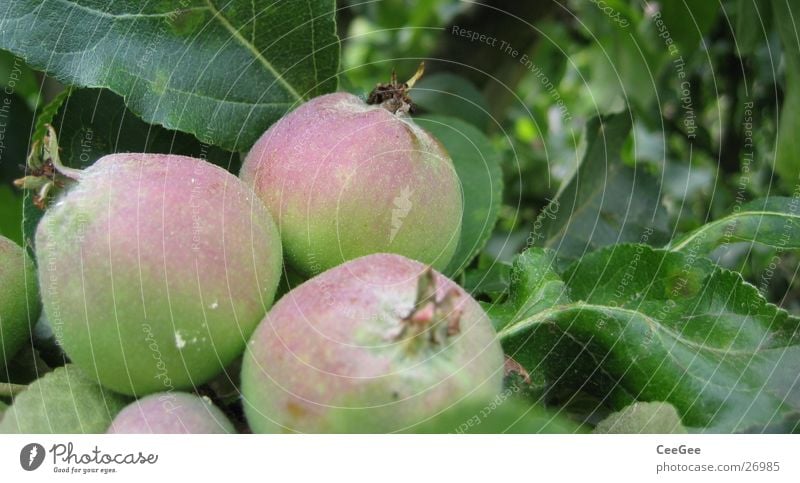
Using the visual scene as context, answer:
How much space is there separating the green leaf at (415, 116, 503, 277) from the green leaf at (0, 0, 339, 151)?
0.18m

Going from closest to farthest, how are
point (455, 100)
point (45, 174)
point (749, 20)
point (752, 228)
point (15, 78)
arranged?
1. point (45, 174)
2. point (752, 228)
3. point (15, 78)
4. point (749, 20)
5. point (455, 100)

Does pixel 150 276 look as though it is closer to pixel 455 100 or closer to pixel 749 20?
pixel 455 100

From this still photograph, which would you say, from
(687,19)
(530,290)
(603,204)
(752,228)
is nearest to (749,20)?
(687,19)

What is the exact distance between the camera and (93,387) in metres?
0.65

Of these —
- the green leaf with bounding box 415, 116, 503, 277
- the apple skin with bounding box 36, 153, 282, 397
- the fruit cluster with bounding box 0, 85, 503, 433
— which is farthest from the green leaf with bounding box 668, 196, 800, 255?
the apple skin with bounding box 36, 153, 282, 397

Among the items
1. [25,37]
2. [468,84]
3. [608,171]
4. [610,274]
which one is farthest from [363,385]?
[468,84]

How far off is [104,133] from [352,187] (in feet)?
1.03

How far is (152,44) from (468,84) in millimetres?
766

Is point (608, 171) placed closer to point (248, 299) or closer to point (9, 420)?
point (248, 299)

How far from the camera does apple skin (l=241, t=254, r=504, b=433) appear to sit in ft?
1.78

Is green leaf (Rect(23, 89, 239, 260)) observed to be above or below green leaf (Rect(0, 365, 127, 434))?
above
